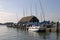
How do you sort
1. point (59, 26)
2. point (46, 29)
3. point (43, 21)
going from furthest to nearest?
point (43, 21)
point (46, 29)
point (59, 26)

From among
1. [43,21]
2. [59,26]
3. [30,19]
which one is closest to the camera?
[59,26]

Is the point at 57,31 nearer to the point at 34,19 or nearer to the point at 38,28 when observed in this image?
the point at 38,28

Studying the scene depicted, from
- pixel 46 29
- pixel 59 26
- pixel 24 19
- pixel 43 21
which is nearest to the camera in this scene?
pixel 59 26

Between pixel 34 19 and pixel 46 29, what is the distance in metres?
43.3

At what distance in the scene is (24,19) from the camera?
109 meters

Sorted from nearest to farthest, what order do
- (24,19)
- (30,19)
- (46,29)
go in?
(46,29)
(30,19)
(24,19)

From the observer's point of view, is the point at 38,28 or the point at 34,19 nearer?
the point at 38,28

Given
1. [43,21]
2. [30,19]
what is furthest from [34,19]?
[43,21]

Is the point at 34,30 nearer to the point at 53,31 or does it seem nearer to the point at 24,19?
the point at 53,31

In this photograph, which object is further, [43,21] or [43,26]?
[43,21]

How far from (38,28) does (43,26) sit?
2.41 meters

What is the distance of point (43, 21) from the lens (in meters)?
68.6

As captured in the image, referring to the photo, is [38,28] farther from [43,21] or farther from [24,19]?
[24,19]

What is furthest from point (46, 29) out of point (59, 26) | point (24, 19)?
point (24, 19)
